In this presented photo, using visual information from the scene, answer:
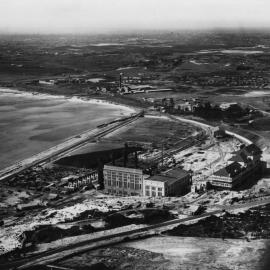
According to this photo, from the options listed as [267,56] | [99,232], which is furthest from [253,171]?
[267,56]

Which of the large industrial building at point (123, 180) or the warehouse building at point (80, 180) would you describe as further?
the warehouse building at point (80, 180)

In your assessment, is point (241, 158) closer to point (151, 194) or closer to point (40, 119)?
point (151, 194)

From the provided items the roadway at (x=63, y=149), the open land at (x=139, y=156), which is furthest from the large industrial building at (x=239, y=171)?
the roadway at (x=63, y=149)

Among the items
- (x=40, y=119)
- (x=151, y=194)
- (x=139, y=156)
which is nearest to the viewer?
(x=151, y=194)

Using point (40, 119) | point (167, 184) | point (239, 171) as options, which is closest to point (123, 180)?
point (167, 184)

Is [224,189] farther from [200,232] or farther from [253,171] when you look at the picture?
[200,232]

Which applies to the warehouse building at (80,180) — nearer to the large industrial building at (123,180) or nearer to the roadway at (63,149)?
the large industrial building at (123,180)

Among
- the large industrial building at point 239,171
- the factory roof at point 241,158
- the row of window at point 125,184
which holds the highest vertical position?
the factory roof at point 241,158
